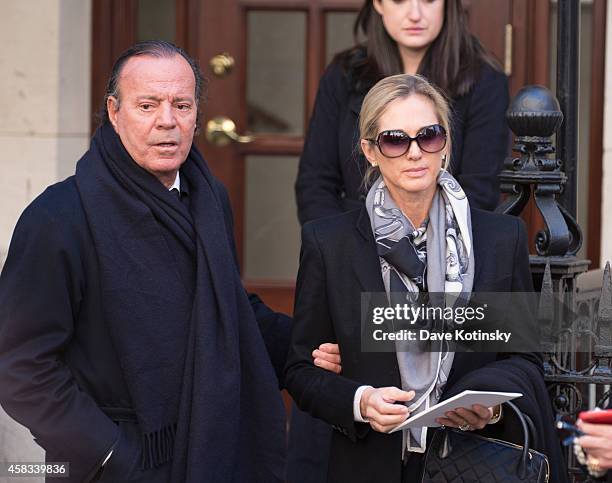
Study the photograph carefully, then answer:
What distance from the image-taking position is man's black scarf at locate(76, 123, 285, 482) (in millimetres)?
2922

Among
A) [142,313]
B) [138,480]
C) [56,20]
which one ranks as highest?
[56,20]

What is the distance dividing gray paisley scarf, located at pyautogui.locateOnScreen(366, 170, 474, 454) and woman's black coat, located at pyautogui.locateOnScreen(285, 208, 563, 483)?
0.13ft

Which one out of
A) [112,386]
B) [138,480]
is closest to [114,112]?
[112,386]

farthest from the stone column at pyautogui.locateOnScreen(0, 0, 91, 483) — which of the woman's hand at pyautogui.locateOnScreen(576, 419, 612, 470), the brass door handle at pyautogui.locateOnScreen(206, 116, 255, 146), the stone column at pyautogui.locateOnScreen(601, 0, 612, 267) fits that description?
the woman's hand at pyautogui.locateOnScreen(576, 419, 612, 470)

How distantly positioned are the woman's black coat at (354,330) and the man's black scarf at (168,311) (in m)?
0.20

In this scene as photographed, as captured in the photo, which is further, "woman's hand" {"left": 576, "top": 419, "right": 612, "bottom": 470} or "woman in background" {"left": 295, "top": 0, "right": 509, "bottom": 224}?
"woman in background" {"left": 295, "top": 0, "right": 509, "bottom": 224}

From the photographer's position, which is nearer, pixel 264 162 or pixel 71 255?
pixel 71 255

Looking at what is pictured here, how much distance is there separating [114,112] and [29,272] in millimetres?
489

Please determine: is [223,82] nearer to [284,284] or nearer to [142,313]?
[284,284]

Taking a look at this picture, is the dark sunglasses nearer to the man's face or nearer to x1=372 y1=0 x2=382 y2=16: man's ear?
the man's face

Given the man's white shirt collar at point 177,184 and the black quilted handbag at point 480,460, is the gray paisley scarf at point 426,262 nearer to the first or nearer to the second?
the black quilted handbag at point 480,460

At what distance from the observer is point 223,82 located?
555cm

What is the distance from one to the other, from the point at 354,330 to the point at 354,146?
121 centimetres

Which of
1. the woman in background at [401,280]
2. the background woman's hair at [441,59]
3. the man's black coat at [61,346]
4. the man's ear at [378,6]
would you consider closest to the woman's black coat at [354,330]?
the woman in background at [401,280]
